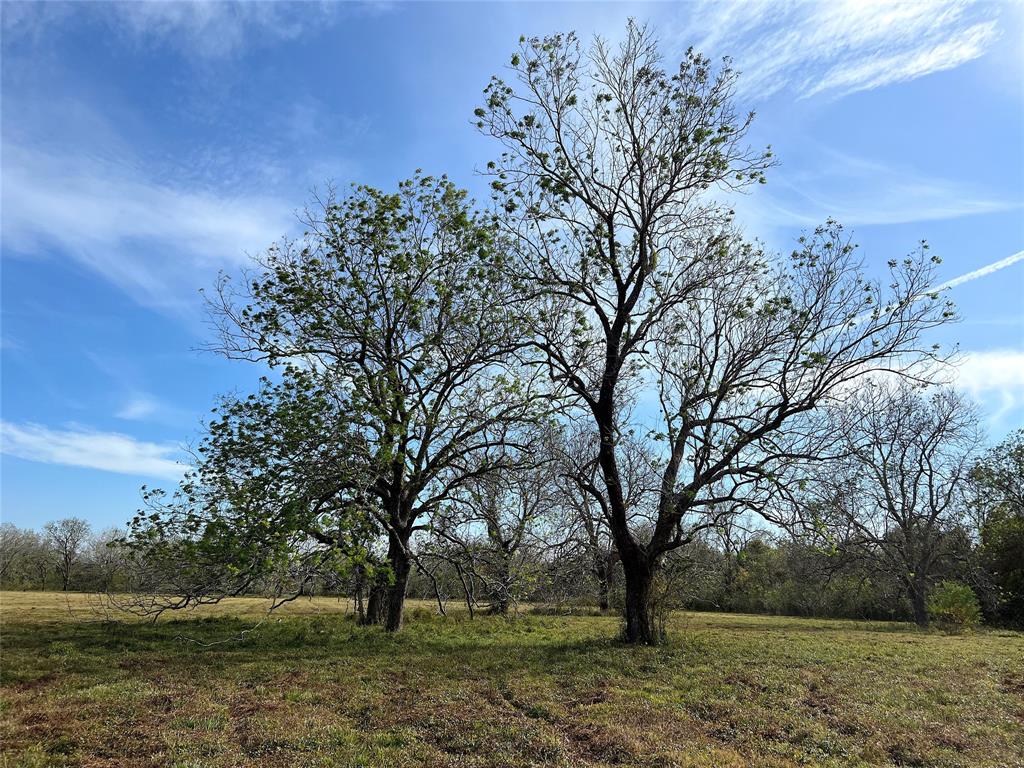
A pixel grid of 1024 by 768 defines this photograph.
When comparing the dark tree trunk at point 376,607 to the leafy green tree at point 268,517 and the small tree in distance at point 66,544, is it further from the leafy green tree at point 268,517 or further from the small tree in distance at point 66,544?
the small tree in distance at point 66,544

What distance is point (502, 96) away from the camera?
A: 16.1 m

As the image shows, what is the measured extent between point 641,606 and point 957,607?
22720 mm

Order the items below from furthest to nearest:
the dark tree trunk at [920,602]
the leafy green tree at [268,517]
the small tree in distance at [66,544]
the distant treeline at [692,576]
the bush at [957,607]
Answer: the small tree in distance at [66,544]
the dark tree trunk at [920,602]
the bush at [957,607]
the distant treeline at [692,576]
the leafy green tree at [268,517]

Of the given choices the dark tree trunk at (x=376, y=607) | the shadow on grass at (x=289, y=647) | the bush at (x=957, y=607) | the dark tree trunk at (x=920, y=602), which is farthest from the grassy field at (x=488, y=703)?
the dark tree trunk at (x=920, y=602)

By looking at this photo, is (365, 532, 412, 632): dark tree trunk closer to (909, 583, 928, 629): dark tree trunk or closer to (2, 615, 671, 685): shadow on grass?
(2, 615, 671, 685): shadow on grass

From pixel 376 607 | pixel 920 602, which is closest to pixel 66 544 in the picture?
pixel 376 607

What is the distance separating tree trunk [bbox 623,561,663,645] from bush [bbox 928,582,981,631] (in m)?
21.8

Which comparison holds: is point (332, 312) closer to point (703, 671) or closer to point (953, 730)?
point (703, 671)

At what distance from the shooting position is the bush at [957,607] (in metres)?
29.0

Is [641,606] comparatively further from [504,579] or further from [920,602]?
[920,602]

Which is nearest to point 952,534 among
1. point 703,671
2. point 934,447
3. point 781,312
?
point 934,447

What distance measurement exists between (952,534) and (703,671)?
3132 centimetres

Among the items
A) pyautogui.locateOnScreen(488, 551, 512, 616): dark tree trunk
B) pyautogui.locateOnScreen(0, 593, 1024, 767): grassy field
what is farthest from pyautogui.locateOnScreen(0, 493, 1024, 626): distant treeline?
pyautogui.locateOnScreen(0, 593, 1024, 767): grassy field

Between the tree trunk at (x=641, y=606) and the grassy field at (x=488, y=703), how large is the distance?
3.34 ft
